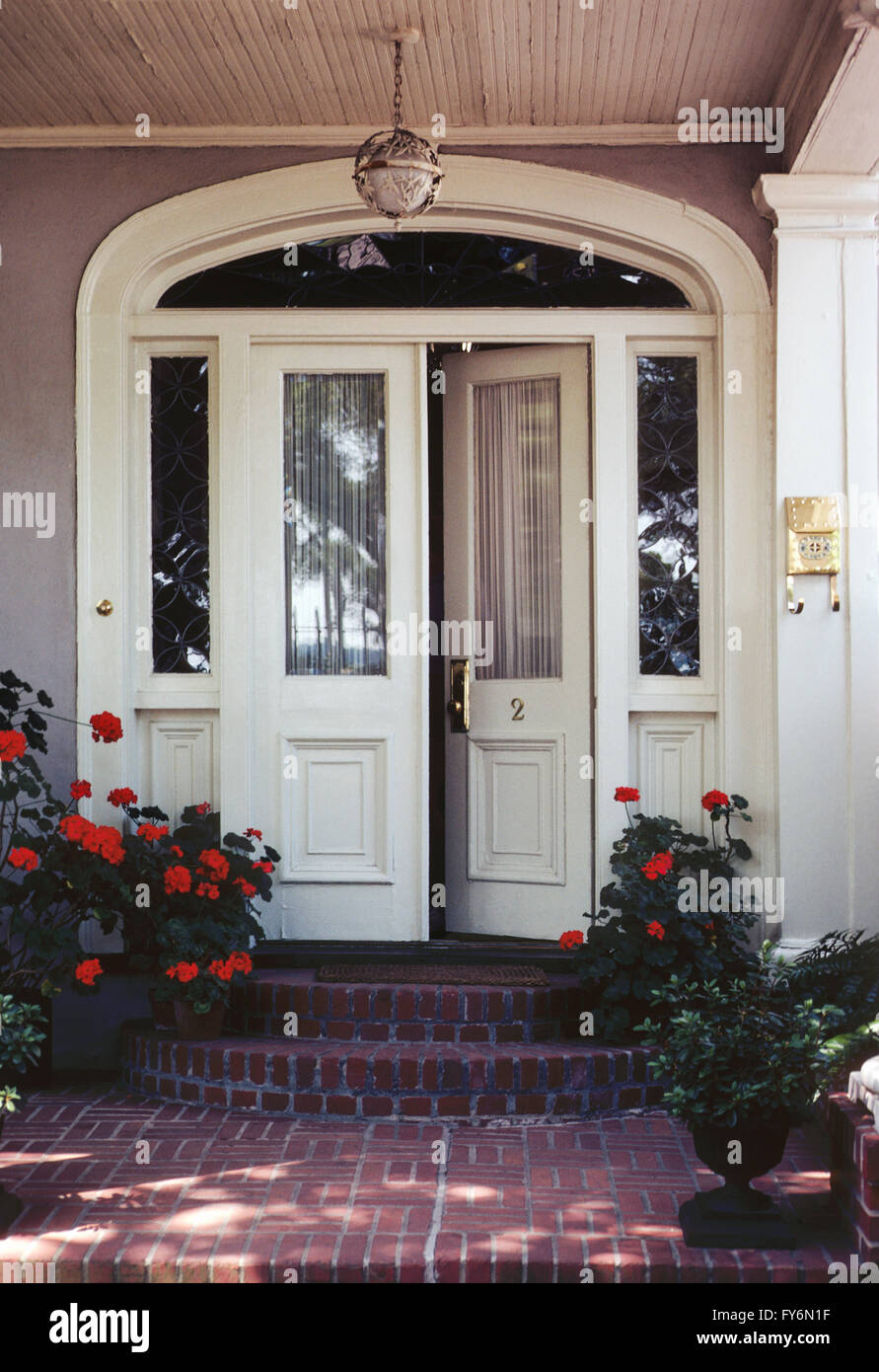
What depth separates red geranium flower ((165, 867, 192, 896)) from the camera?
16.1 ft

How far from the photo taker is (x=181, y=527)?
5.68m

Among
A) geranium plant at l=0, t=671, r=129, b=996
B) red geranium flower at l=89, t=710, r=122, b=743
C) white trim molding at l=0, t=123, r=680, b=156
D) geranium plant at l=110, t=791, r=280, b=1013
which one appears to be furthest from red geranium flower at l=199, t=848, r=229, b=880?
white trim molding at l=0, t=123, r=680, b=156

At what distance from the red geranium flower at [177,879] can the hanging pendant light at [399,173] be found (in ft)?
8.53

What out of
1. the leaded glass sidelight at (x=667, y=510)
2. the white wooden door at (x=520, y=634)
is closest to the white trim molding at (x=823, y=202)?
the leaded glass sidelight at (x=667, y=510)

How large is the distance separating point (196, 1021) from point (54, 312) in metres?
3.06

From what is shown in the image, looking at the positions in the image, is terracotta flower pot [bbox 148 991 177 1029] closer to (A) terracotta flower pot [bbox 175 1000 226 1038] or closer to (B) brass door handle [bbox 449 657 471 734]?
(A) terracotta flower pot [bbox 175 1000 226 1038]

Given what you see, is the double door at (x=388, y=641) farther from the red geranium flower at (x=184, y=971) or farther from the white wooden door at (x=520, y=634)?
the red geranium flower at (x=184, y=971)

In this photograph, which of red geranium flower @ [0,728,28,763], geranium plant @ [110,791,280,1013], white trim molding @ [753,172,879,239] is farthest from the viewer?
white trim molding @ [753,172,879,239]

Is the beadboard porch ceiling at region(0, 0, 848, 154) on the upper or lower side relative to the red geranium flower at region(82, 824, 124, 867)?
upper

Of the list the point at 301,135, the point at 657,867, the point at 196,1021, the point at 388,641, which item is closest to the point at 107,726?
the point at 196,1021

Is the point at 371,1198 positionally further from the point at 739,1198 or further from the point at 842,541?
the point at 842,541

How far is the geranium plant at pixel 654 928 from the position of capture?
488 cm

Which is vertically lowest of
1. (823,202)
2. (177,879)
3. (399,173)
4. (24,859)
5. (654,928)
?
(654,928)

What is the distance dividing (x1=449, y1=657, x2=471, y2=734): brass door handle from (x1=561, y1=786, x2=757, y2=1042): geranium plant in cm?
96
